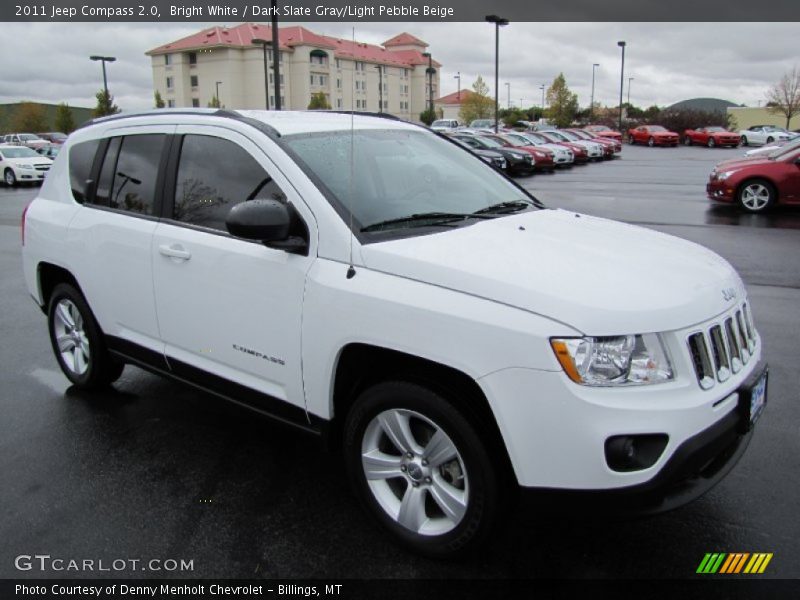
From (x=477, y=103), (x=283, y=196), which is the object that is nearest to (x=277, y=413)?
(x=283, y=196)

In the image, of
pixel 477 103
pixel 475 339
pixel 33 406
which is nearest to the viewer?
pixel 475 339

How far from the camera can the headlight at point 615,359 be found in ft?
8.05

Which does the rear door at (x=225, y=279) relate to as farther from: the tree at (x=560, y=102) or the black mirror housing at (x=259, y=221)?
the tree at (x=560, y=102)

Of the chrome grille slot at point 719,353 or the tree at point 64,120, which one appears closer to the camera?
the chrome grille slot at point 719,353

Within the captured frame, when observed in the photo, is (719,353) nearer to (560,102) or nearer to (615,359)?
(615,359)

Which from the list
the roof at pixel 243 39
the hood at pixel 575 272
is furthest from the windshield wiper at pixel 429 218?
the roof at pixel 243 39

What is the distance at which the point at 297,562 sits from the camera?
2979 mm

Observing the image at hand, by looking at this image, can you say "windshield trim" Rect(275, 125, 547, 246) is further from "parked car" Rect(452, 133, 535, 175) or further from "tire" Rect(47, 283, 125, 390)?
"parked car" Rect(452, 133, 535, 175)

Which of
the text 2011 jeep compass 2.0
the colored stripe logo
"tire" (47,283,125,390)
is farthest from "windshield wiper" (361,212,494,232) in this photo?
"tire" (47,283,125,390)

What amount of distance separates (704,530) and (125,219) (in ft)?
11.5

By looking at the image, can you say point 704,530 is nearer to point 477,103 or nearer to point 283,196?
point 283,196

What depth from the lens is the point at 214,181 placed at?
368 cm

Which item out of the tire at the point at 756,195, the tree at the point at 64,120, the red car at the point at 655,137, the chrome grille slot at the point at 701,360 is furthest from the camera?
the tree at the point at 64,120

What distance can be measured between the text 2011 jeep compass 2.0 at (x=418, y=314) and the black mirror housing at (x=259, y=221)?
0.4 inches
